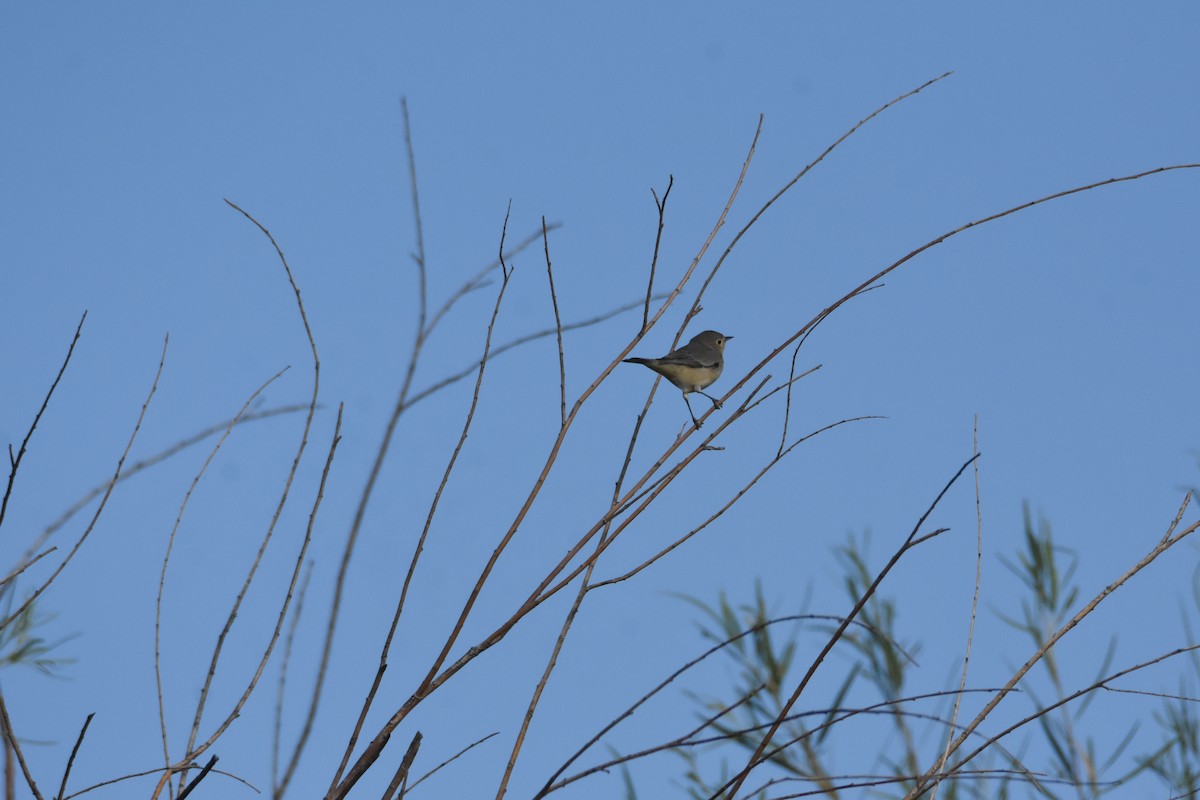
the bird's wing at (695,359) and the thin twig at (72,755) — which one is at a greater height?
the bird's wing at (695,359)

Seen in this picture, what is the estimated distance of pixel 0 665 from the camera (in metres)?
2.21

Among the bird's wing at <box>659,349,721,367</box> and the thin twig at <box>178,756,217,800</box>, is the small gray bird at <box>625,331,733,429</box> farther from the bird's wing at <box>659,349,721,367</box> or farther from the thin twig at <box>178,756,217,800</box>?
the thin twig at <box>178,756,217,800</box>

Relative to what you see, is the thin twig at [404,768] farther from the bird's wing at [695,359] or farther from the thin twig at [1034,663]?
the bird's wing at [695,359]

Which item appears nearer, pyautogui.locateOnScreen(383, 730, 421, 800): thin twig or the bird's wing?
pyautogui.locateOnScreen(383, 730, 421, 800): thin twig

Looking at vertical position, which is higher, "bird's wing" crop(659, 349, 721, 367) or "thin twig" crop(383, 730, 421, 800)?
"bird's wing" crop(659, 349, 721, 367)

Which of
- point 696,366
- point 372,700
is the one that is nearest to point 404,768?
point 372,700

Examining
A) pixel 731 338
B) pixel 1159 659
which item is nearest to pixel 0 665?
pixel 1159 659

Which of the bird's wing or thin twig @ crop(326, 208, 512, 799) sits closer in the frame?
thin twig @ crop(326, 208, 512, 799)

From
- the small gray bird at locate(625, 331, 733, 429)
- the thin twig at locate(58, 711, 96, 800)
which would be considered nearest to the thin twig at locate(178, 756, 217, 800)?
the thin twig at locate(58, 711, 96, 800)

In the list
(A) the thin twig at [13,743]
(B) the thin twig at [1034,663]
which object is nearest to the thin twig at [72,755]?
(A) the thin twig at [13,743]

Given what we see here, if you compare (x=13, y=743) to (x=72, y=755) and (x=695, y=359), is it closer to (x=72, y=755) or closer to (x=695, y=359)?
(x=72, y=755)

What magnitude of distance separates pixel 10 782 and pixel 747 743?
7.84 ft

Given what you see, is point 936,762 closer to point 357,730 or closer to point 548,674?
point 548,674

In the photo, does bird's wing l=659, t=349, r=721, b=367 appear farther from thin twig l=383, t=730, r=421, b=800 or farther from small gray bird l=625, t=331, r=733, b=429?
thin twig l=383, t=730, r=421, b=800
